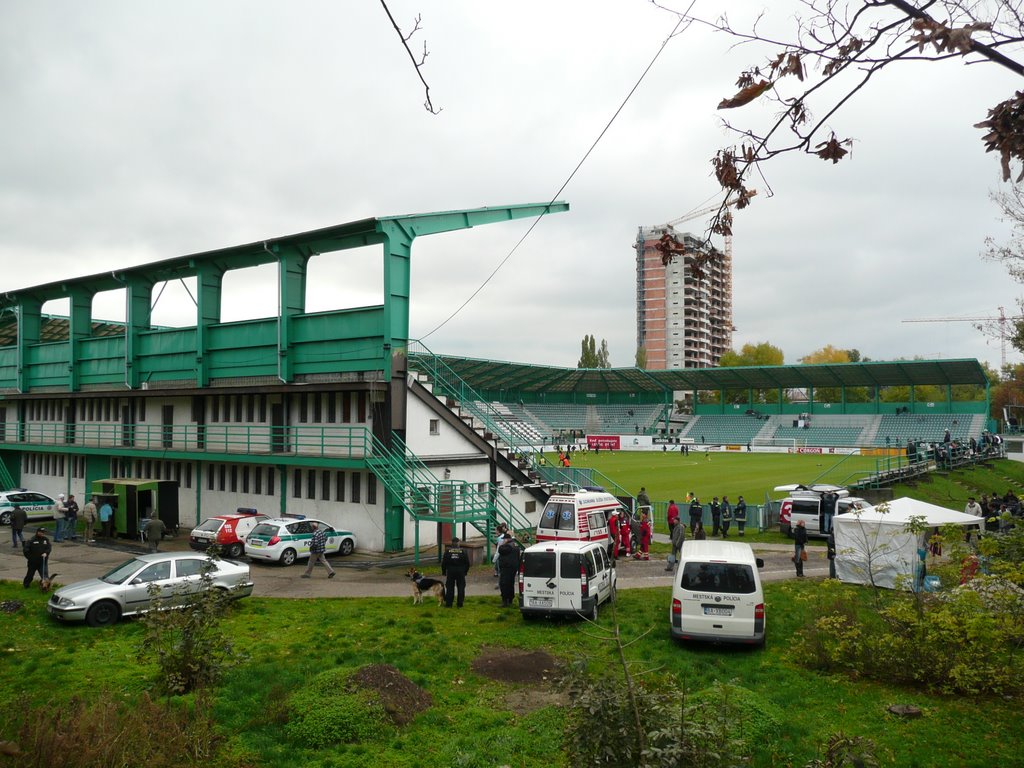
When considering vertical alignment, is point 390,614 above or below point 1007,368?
below

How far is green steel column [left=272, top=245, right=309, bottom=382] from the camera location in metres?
26.4

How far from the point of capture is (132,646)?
1345 cm

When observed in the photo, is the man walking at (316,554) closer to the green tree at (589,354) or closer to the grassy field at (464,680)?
the grassy field at (464,680)

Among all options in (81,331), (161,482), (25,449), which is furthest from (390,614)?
(25,449)

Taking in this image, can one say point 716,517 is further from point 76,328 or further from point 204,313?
point 76,328

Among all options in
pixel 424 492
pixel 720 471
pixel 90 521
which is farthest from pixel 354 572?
pixel 720 471

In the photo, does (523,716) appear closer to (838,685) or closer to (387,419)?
(838,685)

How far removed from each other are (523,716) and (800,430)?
7389 cm

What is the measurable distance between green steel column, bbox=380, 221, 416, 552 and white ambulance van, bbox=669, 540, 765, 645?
1280 cm

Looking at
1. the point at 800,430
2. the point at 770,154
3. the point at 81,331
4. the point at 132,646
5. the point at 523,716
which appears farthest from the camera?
the point at 800,430

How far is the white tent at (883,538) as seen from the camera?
→ 17.4 metres

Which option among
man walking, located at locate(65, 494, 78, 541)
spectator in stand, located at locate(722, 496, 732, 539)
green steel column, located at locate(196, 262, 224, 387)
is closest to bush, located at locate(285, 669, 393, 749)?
spectator in stand, located at locate(722, 496, 732, 539)

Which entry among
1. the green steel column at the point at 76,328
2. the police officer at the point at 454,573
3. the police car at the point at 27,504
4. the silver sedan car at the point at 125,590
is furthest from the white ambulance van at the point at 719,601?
the green steel column at the point at 76,328

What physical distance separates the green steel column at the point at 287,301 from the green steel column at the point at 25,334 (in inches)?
862
